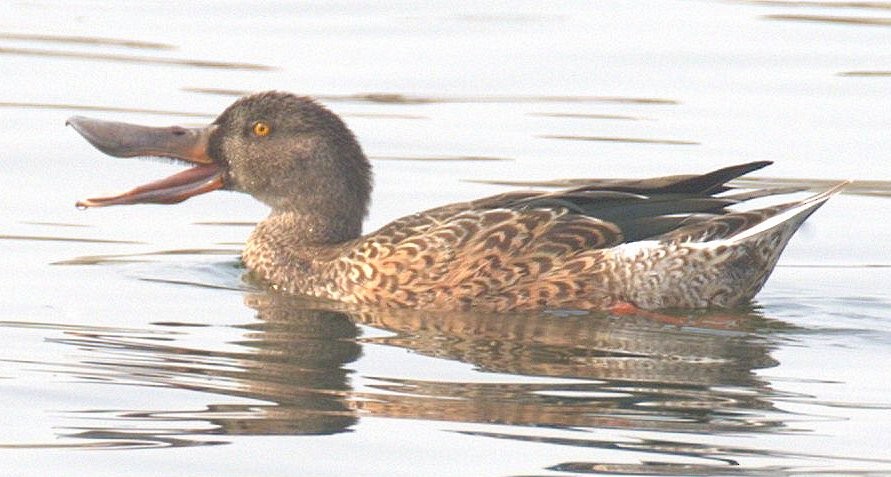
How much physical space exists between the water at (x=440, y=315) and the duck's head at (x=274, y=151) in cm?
48

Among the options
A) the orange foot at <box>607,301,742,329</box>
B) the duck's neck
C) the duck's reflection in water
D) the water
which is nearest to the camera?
the water

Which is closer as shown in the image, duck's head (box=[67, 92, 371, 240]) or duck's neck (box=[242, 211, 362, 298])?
duck's neck (box=[242, 211, 362, 298])

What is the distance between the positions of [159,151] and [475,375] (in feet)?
9.90

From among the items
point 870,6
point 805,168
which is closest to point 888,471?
point 805,168

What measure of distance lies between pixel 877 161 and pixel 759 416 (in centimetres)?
602

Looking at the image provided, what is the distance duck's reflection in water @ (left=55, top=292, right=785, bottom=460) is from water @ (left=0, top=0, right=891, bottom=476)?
0.07 ft

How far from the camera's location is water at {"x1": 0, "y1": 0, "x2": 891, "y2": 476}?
27.3 ft

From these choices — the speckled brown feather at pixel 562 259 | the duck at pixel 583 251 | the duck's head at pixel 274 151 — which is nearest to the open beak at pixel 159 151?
the duck's head at pixel 274 151

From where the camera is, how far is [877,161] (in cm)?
1441

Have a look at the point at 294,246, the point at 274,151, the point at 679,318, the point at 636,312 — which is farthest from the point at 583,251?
the point at 274,151

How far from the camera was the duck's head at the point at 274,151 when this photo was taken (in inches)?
465

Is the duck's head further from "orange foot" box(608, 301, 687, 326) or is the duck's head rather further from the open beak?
"orange foot" box(608, 301, 687, 326)

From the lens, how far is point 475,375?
9.39m

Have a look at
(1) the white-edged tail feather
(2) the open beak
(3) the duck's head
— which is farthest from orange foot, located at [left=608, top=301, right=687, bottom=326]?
(2) the open beak
